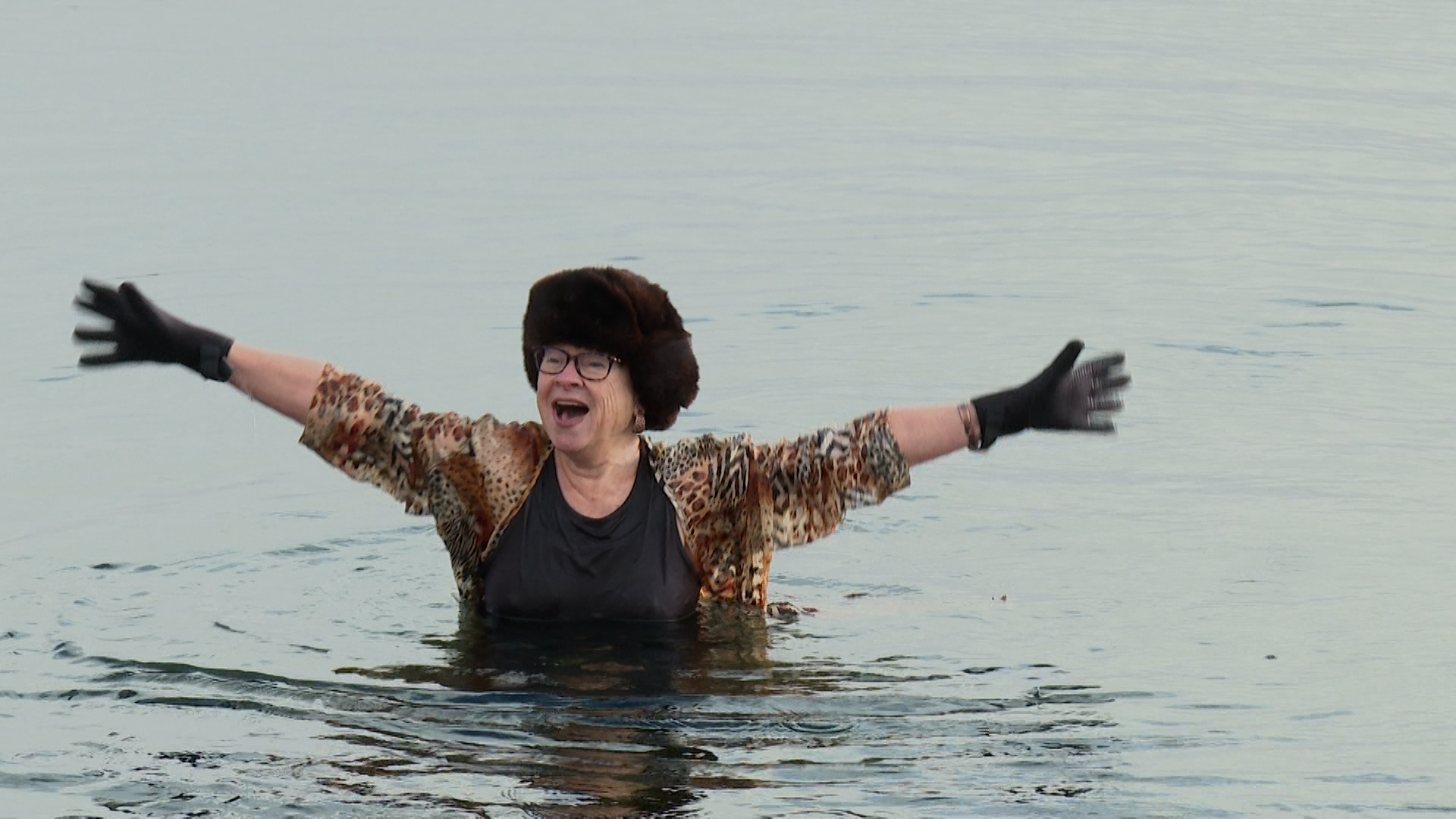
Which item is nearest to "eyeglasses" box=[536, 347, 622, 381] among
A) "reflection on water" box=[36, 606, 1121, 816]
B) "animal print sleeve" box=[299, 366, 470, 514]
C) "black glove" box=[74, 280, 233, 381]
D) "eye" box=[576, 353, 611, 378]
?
"eye" box=[576, 353, 611, 378]

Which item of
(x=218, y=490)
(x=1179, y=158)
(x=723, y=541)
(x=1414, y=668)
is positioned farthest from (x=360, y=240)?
(x=1414, y=668)

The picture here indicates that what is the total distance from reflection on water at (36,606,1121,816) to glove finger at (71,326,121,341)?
119 cm

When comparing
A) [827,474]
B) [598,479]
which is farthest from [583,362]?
[827,474]

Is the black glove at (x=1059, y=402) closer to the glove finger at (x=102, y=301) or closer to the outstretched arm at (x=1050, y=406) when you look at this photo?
the outstretched arm at (x=1050, y=406)

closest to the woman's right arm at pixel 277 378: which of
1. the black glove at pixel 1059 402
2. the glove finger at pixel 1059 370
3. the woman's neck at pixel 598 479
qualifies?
the woman's neck at pixel 598 479

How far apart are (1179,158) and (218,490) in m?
12.5

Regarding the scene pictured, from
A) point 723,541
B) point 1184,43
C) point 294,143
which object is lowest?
point 723,541

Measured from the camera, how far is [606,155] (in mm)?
22109

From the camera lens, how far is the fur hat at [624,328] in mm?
8195

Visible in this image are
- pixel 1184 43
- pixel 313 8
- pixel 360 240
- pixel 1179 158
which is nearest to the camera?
pixel 360 240

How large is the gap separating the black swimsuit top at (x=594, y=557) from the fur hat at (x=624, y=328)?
1.15 feet

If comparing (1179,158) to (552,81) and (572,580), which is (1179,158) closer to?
(552,81)

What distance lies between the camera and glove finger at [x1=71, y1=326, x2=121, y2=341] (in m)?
8.17

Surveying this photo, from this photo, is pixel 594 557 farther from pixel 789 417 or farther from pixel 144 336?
pixel 789 417
